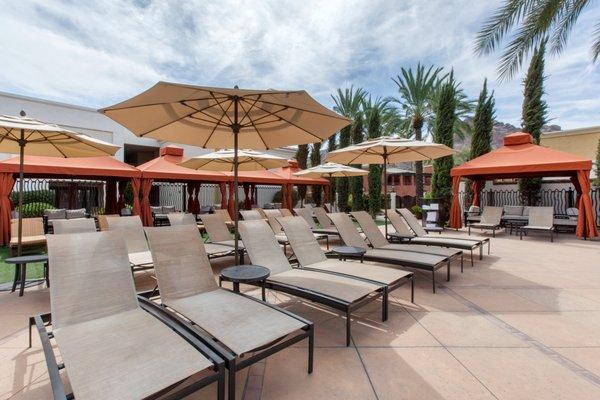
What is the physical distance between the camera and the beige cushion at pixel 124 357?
1624 mm

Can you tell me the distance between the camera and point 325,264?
445 centimetres

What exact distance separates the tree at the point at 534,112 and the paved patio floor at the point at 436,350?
1119 centimetres

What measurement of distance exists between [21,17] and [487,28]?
13.8 metres

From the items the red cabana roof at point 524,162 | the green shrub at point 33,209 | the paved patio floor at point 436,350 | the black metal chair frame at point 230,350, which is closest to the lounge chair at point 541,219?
the red cabana roof at point 524,162

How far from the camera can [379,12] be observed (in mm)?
8727

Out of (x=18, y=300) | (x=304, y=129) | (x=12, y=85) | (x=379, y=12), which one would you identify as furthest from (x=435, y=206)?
(x=12, y=85)

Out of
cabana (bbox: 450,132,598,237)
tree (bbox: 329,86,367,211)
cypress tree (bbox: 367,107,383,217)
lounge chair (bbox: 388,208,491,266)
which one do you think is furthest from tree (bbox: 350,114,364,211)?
lounge chair (bbox: 388,208,491,266)

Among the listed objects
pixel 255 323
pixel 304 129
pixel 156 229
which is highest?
pixel 304 129

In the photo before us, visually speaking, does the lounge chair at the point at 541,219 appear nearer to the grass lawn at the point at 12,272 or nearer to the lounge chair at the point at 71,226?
the lounge chair at the point at 71,226

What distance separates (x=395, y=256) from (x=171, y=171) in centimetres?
831

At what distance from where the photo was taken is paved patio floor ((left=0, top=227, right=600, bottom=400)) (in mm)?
2260

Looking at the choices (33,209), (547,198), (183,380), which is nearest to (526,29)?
(547,198)

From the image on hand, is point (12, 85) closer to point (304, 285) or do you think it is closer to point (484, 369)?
point (304, 285)

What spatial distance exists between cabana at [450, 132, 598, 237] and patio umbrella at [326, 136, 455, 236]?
447 cm
